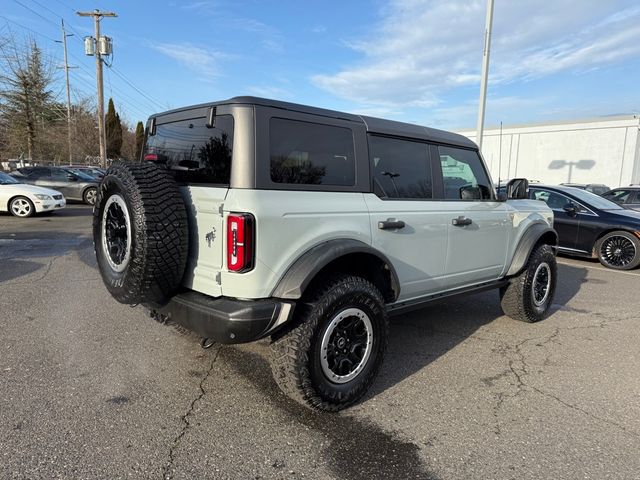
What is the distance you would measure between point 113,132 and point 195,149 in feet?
144

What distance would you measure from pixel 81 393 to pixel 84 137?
37.6 m

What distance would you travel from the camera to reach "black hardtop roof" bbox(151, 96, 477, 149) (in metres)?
2.83

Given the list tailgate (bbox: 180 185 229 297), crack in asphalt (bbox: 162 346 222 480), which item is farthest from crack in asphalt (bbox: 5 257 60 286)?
tailgate (bbox: 180 185 229 297)

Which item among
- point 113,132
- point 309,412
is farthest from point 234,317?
point 113,132

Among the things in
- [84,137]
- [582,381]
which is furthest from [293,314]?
[84,137]

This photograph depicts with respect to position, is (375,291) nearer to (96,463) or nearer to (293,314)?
(293,314)

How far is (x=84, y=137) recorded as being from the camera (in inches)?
1400

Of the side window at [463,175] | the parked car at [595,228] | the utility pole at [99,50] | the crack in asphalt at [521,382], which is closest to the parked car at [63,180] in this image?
the utility pole at [99,50]

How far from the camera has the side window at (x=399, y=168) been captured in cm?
351

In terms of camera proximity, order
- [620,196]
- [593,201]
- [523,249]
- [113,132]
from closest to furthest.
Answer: [523,249] → [593,201] → [620,196] → [113,132]

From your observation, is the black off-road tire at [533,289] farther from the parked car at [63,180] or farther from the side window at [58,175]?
the side window at [58,175]

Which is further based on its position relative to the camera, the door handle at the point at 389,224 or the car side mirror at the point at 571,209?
the car side mirror at the point at 571,209

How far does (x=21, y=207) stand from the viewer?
13.2m

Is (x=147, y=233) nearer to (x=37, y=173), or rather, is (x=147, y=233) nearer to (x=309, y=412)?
(x=309, y=412)
